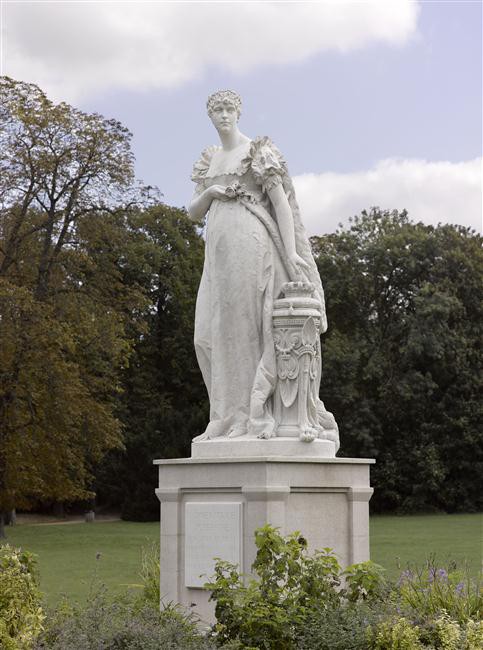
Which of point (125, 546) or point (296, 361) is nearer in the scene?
point (296, 361)

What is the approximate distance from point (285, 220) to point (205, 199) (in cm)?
79

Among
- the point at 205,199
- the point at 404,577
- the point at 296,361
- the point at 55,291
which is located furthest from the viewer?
the point at 55,291

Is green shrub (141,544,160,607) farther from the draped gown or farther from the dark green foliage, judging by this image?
the dark green foliage

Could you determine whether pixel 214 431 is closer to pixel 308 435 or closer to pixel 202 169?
pixel 308 435

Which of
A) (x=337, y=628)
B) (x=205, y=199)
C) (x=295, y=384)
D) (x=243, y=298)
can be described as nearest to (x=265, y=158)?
(x=205, y=199)

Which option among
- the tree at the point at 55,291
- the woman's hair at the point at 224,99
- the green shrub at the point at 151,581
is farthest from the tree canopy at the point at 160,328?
the woman's hair at the point at 224,99

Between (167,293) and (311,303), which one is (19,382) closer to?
(167,293)

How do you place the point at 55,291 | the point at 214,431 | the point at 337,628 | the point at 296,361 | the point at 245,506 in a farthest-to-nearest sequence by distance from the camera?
the point at 55,291
the point at 214,431
the point at 296,361
the point at 245,506
the point at 337,628

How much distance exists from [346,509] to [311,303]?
1.76 meters

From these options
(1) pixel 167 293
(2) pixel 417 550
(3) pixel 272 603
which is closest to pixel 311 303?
(3) pixel 272 603

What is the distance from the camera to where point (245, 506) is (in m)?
9.05

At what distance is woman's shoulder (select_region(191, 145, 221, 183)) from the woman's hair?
1.38 ft

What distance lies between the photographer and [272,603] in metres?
7.12

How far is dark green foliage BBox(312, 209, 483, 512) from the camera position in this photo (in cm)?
3878
